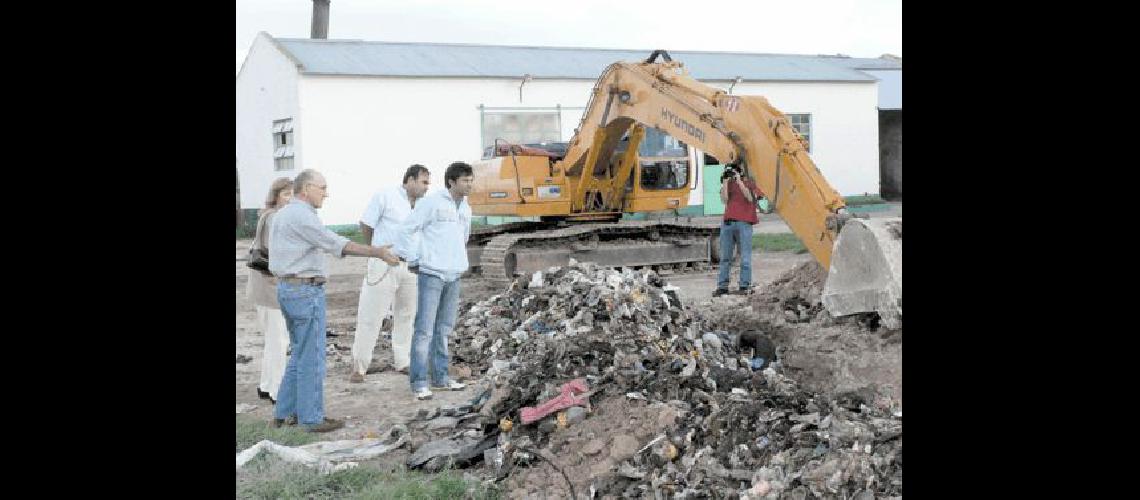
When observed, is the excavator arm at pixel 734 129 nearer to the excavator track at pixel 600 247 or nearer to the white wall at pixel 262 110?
the excavator track at pixel 600 247

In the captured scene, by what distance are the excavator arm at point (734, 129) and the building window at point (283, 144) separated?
1250 cm

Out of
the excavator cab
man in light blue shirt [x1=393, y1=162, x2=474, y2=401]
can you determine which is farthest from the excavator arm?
man in light blue shirt [x1=393, y1=162, x2=474, y2=401]

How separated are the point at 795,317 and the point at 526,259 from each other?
5.75 meters

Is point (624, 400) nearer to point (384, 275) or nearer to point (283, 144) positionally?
point (384, 275)

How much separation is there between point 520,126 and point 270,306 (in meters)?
18.1

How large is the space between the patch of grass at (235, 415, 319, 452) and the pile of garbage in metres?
0.70

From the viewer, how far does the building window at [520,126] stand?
24.8m

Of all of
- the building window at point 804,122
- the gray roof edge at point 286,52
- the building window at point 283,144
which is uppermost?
the gray roof edge at point 286,52

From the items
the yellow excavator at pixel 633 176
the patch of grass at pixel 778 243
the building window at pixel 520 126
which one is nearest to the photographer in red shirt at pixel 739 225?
the yellow excavator at pixel 633 176

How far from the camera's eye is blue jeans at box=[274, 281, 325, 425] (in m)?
6.56

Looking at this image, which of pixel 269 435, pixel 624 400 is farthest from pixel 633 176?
pixel 269 435
